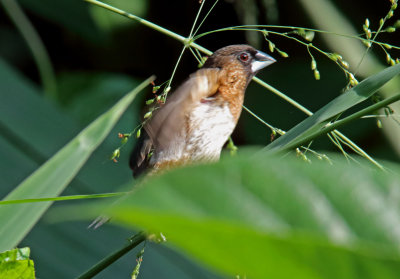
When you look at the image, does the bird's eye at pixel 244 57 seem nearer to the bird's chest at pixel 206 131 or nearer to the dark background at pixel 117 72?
the bird's chest at pixel 206 131

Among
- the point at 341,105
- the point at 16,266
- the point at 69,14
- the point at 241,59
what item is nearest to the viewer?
the point at 16,266

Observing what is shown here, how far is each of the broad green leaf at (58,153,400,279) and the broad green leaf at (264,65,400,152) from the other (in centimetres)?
38

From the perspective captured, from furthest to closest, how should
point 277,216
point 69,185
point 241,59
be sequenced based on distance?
point 69,185 → point 241,59 → point 277,216

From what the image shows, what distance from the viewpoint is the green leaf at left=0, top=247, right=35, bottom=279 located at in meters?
0.55

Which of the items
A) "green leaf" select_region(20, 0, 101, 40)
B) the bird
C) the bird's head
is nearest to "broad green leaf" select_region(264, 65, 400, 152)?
the bird

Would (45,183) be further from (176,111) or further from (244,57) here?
(244,57)

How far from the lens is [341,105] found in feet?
2.17

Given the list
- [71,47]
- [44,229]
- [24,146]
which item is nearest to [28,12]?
[71,47]

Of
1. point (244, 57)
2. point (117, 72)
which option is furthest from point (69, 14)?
point (244, 57)

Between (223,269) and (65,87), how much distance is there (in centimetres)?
291

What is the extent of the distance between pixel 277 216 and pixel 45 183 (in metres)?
0.52

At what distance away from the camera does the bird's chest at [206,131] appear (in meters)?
1.19

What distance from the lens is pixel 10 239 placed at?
0.68 meters

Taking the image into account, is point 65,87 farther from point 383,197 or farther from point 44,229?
point 383,197
